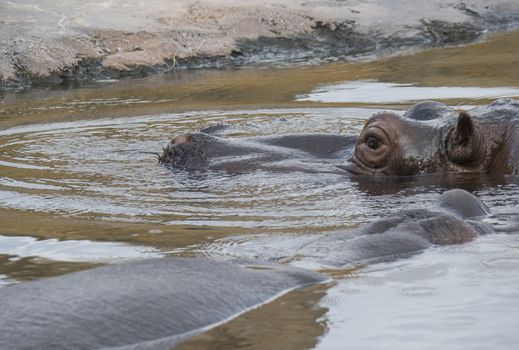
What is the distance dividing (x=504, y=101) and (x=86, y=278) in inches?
117

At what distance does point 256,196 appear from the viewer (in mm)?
5527

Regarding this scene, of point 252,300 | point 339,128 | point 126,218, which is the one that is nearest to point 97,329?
point 252,300

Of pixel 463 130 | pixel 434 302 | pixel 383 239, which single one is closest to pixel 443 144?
pixel 463 130

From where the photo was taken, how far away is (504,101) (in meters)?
5.78

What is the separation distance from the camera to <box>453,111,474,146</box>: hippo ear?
5.47m

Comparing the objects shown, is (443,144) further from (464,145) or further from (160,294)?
(160,294)

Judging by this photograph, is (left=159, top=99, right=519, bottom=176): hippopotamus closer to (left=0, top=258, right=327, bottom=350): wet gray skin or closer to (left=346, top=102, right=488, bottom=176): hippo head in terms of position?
(left=346, top=102, right=488, bottom=176): hippo head

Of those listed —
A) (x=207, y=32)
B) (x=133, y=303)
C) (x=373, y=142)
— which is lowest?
(x=133, y=303)

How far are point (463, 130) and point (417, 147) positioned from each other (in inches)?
12.0

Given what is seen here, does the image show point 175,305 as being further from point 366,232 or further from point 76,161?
point 76,161

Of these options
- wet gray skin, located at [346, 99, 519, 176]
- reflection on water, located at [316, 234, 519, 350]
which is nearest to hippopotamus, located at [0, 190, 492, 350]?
reflection on water, located at [316, 234, 519, 350]

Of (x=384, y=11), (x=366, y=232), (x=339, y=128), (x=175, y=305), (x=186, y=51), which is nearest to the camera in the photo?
(x=175, y=305)

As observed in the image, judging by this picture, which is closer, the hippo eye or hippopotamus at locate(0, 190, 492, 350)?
hippopotamus at locate(0, 190, 492, 350)

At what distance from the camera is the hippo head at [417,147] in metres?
5.71
